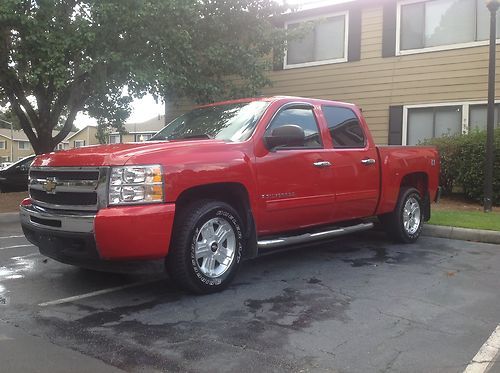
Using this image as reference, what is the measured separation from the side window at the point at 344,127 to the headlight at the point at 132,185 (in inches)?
107

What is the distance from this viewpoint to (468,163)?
10.8 metres

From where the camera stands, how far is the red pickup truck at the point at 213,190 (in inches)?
169

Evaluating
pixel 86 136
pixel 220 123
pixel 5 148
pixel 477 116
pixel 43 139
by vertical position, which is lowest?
pixel 220 123

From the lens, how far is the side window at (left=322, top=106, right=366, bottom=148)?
20.9ft

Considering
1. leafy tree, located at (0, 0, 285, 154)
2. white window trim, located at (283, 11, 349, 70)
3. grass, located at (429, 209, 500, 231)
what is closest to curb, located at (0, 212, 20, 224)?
leafy tree, located at (0, 0, 285, 154)

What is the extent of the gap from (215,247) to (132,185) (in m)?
1.03

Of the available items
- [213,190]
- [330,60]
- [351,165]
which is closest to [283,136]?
[213,190]

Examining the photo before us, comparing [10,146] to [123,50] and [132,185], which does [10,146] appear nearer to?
[123,50]

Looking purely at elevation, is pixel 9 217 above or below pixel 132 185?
below

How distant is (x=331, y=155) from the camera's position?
20.0 feet

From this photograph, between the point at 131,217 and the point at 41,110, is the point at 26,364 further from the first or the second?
the point at 41,110

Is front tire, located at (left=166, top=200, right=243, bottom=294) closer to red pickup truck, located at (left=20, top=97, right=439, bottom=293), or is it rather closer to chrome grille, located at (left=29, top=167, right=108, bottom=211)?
red pickup truck, located at (left=20, top=97, right=439, bottom=293)

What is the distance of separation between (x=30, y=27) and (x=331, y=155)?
703 centimetres

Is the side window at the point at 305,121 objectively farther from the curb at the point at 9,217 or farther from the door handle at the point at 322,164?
the curb at the point at 9,217
